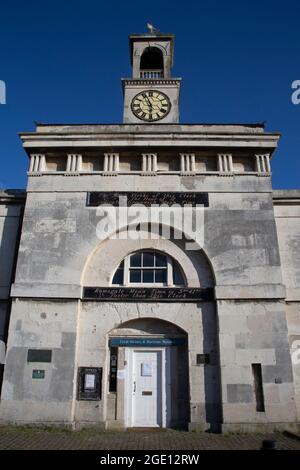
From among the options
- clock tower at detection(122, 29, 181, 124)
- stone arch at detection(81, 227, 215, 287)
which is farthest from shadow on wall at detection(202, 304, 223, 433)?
clock tower at detection(122, 29, 181, 124)

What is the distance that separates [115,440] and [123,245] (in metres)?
6.45

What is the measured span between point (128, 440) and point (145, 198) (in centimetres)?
821

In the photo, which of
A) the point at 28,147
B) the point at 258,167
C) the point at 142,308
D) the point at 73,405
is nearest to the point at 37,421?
the point at 73,405

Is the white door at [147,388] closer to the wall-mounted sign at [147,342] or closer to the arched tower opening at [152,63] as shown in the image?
the wall-mounted sign at [147,342]

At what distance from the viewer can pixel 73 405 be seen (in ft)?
39.5

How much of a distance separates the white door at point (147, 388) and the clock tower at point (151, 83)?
410 inches

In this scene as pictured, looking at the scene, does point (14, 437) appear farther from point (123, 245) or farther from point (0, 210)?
point (0, 210)

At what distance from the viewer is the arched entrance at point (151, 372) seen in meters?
12.4

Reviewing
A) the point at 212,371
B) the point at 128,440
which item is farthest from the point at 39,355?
the point at 212,371

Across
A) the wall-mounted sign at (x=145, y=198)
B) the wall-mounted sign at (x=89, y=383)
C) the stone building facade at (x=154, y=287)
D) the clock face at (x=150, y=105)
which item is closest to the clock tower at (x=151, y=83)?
the clock face at (x=150, y=105)

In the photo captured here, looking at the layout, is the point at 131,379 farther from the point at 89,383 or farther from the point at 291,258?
the point at 291,258

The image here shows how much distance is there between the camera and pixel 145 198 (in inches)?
573
